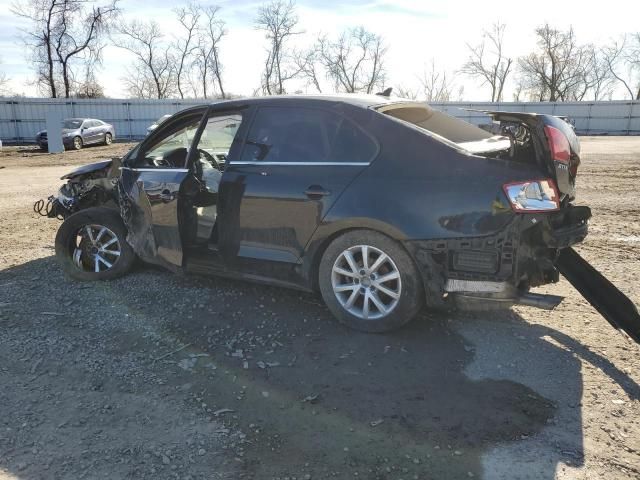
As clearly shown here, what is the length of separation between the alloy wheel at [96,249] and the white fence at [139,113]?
19.6 m

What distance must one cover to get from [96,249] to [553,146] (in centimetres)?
423

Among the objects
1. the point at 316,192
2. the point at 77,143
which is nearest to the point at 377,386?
the point at 316,192

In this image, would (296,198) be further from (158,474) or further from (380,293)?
(158,474)

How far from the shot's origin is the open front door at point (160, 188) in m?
4.61

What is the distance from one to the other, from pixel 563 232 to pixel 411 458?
6.06 ft

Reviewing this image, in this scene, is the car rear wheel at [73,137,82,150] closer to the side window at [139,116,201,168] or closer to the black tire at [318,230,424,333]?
the side window at [139,116,201,168]

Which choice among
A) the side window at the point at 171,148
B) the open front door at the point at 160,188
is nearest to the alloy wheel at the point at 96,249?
the open front door at the point at 160,188

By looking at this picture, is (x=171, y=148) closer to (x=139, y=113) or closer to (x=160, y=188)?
(x=160, y=188)

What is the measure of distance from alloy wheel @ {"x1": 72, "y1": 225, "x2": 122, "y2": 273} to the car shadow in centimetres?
73

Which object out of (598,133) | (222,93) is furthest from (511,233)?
(222,93)

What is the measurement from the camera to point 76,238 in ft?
17.7

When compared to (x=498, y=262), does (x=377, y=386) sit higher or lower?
lower

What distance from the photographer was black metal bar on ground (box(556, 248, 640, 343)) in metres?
3.59

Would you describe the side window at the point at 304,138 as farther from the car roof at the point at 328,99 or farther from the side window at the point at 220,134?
the side window at the point at 220,134
